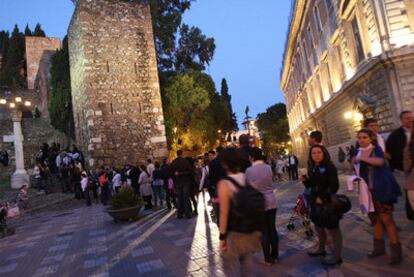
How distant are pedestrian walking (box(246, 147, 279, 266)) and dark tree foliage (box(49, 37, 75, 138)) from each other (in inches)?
846

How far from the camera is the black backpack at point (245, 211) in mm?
2912

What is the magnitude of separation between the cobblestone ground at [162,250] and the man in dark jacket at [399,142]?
1.03 metres

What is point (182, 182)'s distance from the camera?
8781 mm

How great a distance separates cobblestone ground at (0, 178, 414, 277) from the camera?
13.6ft

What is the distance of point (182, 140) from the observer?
2598 cm

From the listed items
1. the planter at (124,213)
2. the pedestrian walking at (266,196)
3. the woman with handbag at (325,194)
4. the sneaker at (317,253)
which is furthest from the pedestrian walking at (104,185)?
the woman with handbag at (325,194)

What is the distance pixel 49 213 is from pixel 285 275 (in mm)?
12018

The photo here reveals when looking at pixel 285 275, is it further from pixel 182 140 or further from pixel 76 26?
pixel 182 140

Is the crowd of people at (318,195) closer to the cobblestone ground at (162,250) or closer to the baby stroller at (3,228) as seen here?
the cobblestone ground at (162,250)

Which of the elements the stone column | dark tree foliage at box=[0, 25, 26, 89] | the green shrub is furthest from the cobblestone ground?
dark tree foliage at box=[0, 25, 26, 89]

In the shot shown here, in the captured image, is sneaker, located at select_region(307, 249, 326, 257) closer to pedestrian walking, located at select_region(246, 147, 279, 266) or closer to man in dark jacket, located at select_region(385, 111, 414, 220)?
pedestrian walking, located at select_region(246, 147, 279, 266)

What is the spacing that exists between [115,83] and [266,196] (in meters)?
16.8

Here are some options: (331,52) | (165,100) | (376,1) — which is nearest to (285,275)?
(376,1)

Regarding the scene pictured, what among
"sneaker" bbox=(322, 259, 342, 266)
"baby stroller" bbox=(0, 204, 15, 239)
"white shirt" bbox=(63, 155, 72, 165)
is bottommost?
"sneaker" bbox=(322, 259, 342, 266)
